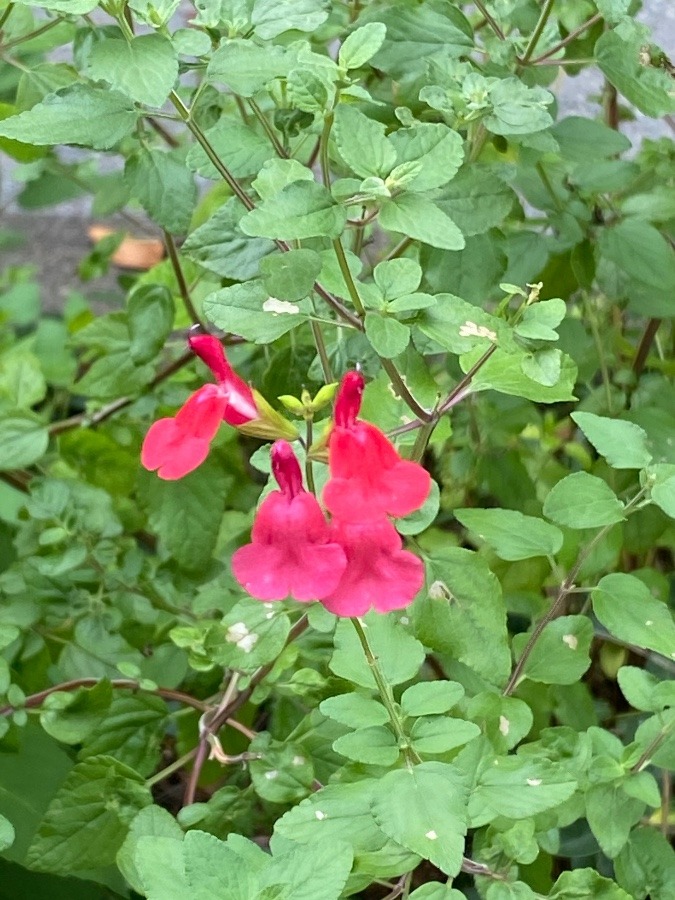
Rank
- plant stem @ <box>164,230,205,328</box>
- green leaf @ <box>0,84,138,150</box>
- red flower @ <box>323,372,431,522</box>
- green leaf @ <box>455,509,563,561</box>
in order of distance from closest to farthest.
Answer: red flower @ <box>323,372,431,522</box>, green leaf @ <box>0,84,138,150</box>, green leaf @ <box>455,509,563,561</box>, plant stem @ <box>164,230,205,328</box>

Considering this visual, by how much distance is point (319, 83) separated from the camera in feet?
1.65

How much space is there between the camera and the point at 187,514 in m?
0.93

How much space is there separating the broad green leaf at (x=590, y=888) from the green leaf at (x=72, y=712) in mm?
321

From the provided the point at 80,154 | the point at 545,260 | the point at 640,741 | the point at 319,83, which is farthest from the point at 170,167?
the point at 80,154

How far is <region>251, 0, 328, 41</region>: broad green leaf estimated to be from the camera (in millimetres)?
572

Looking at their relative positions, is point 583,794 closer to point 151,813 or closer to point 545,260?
point 151,813

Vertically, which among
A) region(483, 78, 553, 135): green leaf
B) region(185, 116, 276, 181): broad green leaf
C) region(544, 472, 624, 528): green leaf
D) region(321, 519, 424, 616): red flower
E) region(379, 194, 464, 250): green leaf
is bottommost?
region(544, 472, 624, 528): green leaf

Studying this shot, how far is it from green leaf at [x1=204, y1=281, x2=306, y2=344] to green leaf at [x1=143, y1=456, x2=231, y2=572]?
16.3 inches

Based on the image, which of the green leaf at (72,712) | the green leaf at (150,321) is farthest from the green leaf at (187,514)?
the green leaf at (72,712)

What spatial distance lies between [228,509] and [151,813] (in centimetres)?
52

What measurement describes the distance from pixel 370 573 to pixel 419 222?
6.8 inches

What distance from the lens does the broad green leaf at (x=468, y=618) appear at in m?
0.61

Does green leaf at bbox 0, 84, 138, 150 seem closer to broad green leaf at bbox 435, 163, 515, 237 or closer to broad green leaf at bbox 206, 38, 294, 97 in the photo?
broad green leaf at bbox 206, 38, 294, 97

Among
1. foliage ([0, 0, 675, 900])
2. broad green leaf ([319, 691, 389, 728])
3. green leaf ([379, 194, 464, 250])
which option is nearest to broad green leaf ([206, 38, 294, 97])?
foliage ([0, 0, 675, 900])
